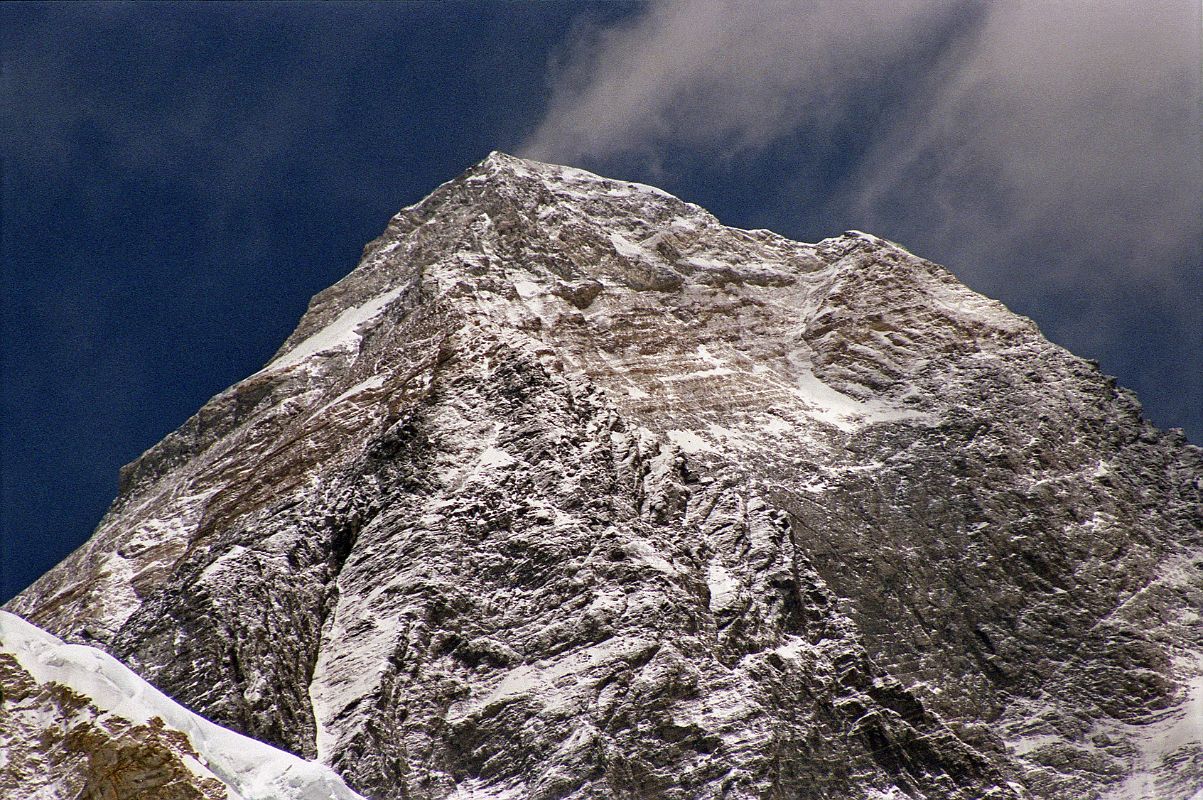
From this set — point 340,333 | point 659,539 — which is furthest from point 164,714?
point 340,333

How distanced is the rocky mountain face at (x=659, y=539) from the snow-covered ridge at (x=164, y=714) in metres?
39.7

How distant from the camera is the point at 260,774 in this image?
29.6 metres

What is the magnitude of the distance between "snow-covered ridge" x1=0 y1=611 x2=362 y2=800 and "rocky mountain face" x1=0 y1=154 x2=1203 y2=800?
39.7 m

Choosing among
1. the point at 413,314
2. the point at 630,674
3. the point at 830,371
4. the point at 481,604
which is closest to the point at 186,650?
the point at 481,604

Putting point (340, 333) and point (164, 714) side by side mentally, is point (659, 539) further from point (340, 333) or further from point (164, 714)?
point (164, 714)

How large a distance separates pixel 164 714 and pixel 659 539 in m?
60.1

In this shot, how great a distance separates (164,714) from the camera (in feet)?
93.7

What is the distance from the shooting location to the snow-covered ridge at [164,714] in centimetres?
2859

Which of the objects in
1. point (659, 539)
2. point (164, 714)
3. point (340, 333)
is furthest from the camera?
point (340, 333)

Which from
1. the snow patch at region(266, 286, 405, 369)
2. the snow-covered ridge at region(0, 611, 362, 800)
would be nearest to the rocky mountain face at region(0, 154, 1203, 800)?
the snow patch at region(266, 286, 405, 369)

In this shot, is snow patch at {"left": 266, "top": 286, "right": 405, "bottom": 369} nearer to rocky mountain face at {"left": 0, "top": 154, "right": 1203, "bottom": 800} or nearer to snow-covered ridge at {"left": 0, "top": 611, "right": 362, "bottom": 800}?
rocky mountain face at {"left": 0, "top": 154, "right": 1203, "bottom": 800}

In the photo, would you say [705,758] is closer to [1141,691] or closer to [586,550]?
[586,550]

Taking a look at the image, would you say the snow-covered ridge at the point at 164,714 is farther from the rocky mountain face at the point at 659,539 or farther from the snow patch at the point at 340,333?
the snow patch at the point at 340,333

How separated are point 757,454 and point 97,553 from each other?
160 ft
